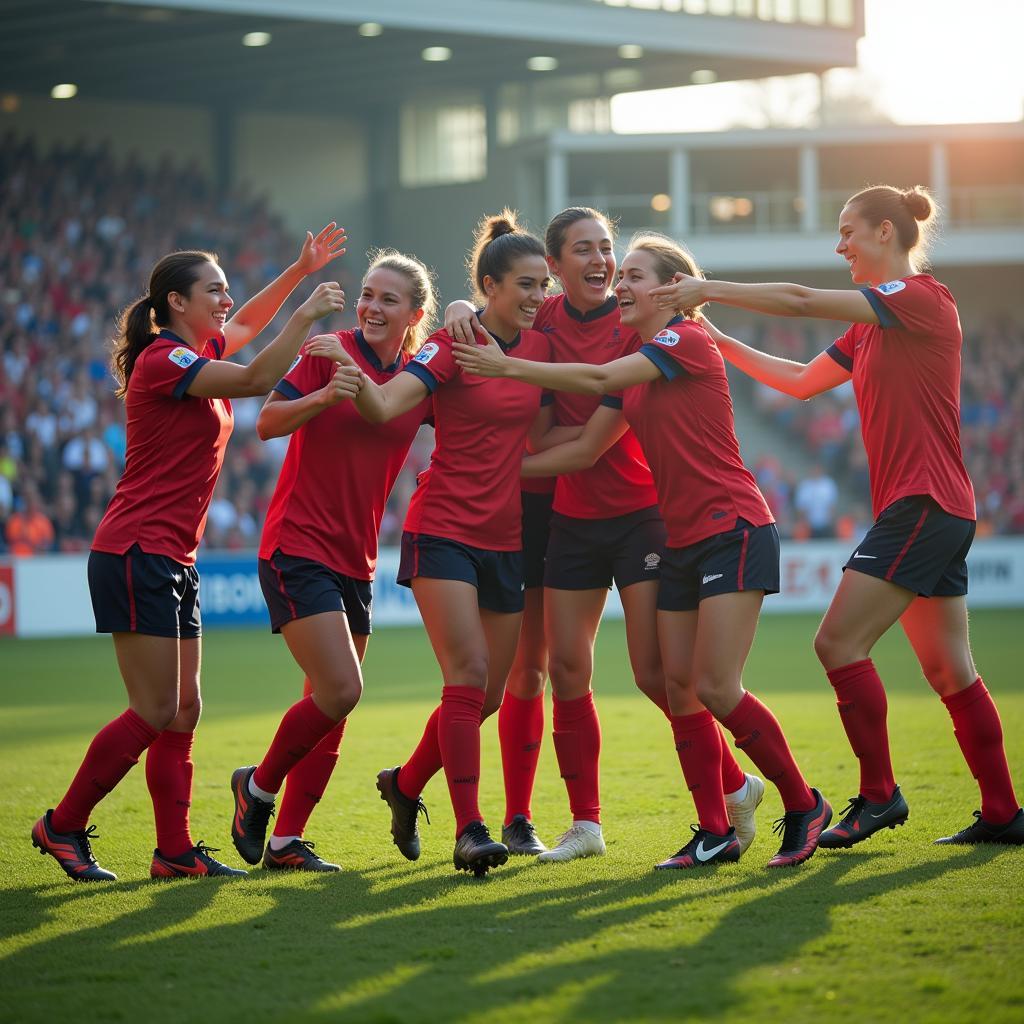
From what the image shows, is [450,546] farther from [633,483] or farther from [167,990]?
[167,990]

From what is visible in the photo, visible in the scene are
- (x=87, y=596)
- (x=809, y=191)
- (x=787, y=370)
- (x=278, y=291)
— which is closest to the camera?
(x=278, y=291)

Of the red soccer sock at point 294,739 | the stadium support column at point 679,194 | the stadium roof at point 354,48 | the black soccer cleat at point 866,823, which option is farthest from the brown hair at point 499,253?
the stadium support column at point 679,194

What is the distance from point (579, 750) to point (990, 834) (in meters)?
1.68

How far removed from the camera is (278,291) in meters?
6.67

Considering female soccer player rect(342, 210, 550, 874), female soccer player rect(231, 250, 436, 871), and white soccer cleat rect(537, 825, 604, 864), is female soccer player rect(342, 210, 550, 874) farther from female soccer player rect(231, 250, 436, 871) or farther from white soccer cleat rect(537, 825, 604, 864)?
white soccer cleat rect(537, 825, 604, 864)

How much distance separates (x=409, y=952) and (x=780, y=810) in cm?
300

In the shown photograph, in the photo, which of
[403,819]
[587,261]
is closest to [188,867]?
[403,819]

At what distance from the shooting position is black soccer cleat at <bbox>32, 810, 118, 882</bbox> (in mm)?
5809

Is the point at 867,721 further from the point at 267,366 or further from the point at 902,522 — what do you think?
the point at 267,366

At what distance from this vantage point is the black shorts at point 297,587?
5.88 meters

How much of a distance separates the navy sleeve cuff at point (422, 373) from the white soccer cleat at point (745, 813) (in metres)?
2.07

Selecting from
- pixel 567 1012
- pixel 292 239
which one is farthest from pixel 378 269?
pixel 292 239

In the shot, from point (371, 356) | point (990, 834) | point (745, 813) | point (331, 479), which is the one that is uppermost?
point (371, 356)

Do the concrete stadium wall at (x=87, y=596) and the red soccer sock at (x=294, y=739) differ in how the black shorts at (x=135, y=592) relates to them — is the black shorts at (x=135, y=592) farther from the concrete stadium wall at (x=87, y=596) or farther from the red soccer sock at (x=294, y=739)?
the concrete stadium wall at (x=87, y=596)
